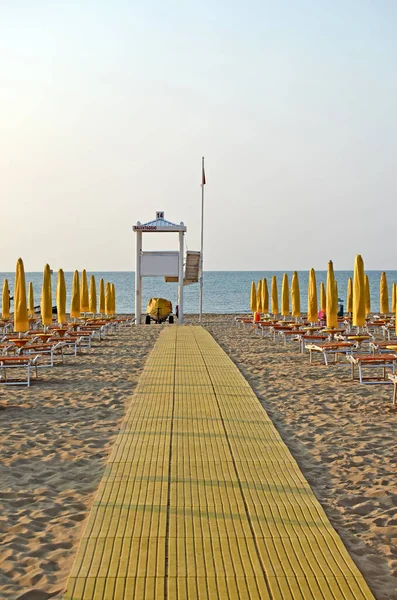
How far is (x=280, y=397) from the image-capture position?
10.2m

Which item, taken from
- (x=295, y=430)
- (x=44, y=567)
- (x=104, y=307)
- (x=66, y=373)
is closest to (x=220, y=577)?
(x=44, y=567)

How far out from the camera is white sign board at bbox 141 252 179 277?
3195cm

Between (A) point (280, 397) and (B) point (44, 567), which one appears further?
(A) point (280, 397)

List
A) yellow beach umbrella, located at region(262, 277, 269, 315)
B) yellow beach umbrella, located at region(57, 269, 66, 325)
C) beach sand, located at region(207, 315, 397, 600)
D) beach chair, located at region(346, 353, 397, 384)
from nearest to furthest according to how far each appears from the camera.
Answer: beach sand, located at region(207, 315, 397, 600) < beach chair, located at region(346, 353, 397, 384) < yellow beach umbrella, located at region(57, 269, 66, 325) < yellow beach umbrella, located at region(262, 277, 269, 315)

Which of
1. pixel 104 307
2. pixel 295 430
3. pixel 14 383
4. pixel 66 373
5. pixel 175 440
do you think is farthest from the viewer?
pixel 104 307

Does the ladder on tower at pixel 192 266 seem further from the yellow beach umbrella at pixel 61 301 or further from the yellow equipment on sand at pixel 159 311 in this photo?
the yellow beach umbrella at pixel 61 301

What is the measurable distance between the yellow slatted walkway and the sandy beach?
0.17m

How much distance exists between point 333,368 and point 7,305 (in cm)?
1207

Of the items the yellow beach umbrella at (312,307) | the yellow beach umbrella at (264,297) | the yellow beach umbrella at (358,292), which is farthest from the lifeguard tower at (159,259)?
the yellow beach umbrella at (358,292)

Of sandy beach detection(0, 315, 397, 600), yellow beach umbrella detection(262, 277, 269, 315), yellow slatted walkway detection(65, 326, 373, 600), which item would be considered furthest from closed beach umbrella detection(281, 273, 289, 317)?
yellow slatted walkway detection(65, 326, 373, 600)

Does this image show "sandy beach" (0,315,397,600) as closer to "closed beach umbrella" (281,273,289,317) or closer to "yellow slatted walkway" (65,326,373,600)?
"yellow slatted walkway" (65,326,373,600)

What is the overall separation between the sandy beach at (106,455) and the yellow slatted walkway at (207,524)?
0.56 feet

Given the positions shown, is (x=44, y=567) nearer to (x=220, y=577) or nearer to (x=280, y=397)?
(x=220, y=577)

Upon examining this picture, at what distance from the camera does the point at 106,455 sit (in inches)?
262
